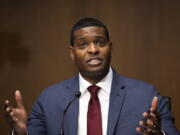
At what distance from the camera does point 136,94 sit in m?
1.97

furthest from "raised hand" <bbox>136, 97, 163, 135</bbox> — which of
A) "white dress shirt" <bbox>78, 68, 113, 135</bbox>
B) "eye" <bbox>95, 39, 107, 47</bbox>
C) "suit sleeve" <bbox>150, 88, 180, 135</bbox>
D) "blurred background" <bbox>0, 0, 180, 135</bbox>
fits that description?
"blurred background" <bbox>0, 0, 180, 135</bbox>

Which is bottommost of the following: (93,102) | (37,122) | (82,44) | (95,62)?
(37,122)

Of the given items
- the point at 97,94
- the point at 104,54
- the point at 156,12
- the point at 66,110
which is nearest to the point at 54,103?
the point at 66,110

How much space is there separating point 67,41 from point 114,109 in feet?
4.25

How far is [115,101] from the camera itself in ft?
6.34

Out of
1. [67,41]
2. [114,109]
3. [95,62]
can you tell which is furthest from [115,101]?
[67,41]

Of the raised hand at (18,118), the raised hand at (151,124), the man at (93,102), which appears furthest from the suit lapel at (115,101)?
the raised hand at (18,118)

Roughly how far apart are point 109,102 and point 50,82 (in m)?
1.24

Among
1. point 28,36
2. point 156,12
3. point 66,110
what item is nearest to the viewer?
point 66,110

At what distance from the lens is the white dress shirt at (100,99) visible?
6.24 ft

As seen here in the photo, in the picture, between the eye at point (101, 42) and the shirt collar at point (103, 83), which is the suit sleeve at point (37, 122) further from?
the eye at point (101, 42)

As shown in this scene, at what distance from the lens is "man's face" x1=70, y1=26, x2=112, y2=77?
6.47 ft

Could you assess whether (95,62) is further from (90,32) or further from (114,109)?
(114,109)

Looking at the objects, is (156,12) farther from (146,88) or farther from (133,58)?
(146,88)
